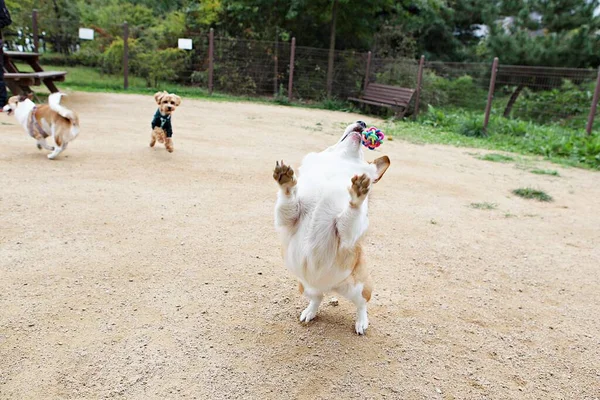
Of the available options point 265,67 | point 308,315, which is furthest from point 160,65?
point 308,315

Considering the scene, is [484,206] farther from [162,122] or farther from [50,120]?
[50,120]

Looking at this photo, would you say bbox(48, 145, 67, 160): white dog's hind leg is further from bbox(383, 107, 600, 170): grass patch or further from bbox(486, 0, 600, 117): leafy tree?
bbox(486, 0, 600, 117): leafy tree

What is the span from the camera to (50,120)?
18.3ft

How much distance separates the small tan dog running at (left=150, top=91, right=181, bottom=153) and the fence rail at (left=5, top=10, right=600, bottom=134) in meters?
9.82

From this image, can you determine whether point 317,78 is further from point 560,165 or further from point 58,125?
point 58,125

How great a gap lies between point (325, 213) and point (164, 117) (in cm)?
475

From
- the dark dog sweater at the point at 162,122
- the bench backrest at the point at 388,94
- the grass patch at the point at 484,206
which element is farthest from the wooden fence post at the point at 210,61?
the grass patch at the point at 484,206

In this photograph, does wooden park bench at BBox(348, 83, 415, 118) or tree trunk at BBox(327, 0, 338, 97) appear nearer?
wooden park bench at BBox(348, 83, 415, 118)

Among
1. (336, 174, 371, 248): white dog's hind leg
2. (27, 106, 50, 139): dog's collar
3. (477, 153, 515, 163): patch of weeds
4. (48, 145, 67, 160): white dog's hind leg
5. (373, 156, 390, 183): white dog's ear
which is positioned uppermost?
(373, 156, 390, 183): white dog's ear

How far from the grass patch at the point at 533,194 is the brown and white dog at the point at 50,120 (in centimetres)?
575

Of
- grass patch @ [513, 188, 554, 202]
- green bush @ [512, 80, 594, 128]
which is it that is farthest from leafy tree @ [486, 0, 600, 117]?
grass patch @ [513, 188, 554, 202]

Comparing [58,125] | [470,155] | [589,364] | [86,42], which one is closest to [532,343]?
[589,364]

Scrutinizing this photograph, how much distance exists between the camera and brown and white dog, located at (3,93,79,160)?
5.55 m

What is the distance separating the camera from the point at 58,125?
558 cm
